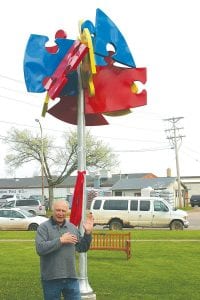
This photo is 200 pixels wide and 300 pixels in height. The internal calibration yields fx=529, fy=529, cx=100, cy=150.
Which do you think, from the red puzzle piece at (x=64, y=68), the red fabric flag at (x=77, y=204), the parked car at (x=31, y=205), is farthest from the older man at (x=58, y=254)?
the parked car at (x=31, y=205)

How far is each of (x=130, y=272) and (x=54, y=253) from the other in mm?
6591

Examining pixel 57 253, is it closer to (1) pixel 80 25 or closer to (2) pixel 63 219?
(2) pixel 63 219

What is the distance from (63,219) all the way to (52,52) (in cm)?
346

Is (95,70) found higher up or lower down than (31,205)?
higher up

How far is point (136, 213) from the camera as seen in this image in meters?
26.5

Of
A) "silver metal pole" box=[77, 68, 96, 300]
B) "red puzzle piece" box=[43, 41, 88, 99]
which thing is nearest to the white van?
"silver metal pole" box=[77, 68, 96, 300]

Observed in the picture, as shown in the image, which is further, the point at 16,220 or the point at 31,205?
the point at 31,205

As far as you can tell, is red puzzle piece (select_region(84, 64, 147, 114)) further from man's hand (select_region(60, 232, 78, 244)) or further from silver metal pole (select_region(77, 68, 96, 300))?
man's hand (select_region(60, 232, 78, 244))

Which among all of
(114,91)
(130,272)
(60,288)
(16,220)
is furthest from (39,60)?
(16,220)

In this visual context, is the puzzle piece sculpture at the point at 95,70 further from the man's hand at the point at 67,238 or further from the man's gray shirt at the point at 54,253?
the man's hand at the point at 67,238

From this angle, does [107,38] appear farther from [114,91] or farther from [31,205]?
[31,205]

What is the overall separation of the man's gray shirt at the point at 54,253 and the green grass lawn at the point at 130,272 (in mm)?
3437

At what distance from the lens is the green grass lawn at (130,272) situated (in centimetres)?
939

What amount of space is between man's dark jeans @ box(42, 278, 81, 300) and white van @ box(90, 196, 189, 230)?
20.4 metres
